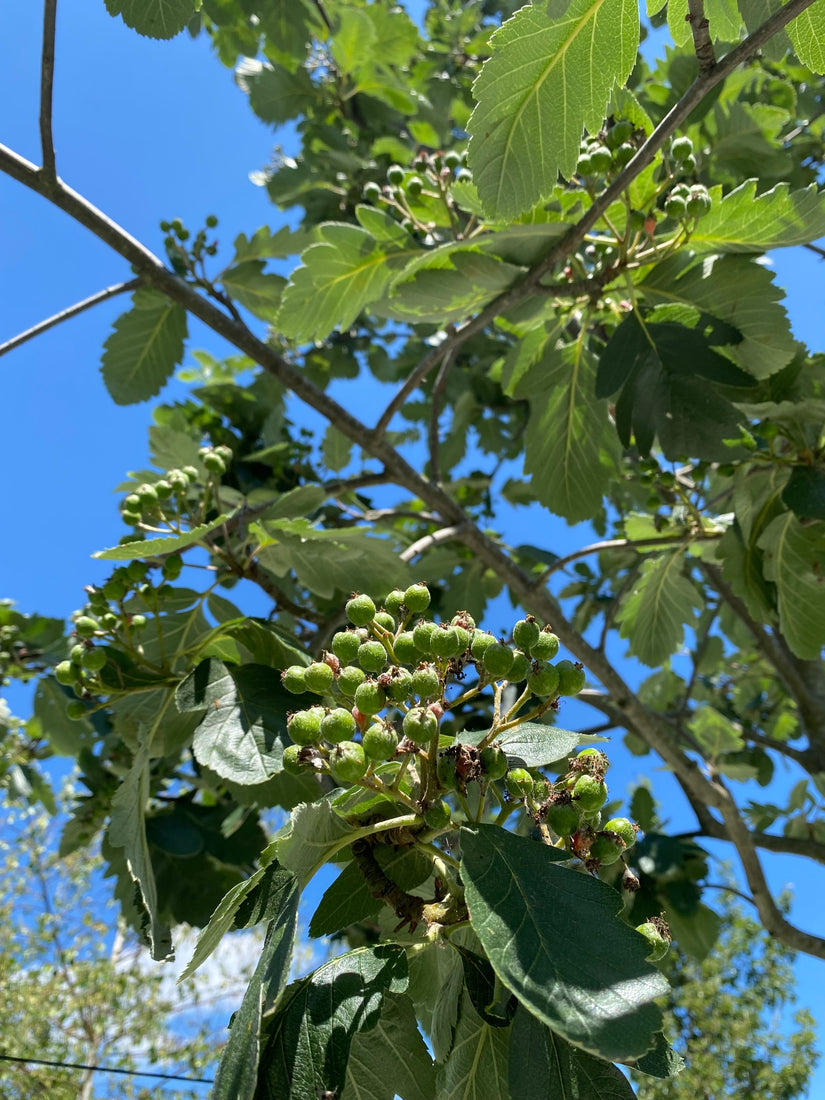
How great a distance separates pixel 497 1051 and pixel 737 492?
1.80 m

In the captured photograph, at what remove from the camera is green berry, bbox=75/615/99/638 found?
179cm

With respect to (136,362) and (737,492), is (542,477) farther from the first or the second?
(136,362)

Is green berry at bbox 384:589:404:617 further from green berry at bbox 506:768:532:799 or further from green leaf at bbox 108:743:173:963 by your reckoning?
green leaf at bbox 108:743:173:963

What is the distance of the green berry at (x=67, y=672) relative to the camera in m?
1.73

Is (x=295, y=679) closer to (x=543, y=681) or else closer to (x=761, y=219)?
(x=543, y=681)

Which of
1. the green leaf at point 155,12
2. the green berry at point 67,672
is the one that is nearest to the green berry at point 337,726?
the green berry at point 67,672

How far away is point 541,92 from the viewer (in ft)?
4.91

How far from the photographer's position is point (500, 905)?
867 mm

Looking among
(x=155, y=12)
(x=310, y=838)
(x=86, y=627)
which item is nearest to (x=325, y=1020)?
(x=310, y=838)

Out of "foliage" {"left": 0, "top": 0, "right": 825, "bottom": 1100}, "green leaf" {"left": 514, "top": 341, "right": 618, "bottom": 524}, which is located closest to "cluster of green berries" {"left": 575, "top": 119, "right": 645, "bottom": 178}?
"foliage" {"left": 0, "top": 0, "right": 825, "bottom": 1100}

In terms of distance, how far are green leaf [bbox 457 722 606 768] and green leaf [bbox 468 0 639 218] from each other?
105 centimetres

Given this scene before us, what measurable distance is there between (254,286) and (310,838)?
2.58 meters

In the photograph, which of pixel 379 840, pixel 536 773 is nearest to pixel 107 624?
pixel 379 840

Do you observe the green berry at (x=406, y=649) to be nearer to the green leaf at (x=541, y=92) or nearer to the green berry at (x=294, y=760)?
the green berry at (x=294, y=760)
